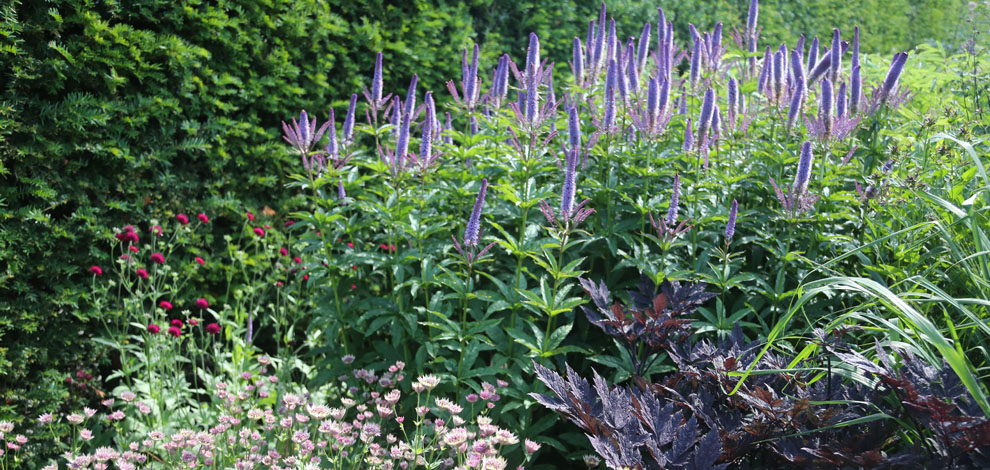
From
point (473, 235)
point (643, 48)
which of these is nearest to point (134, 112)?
point (473, 235)

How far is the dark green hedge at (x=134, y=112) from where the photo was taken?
3654mm

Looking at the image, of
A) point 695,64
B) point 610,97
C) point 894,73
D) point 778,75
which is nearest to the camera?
point 610,97

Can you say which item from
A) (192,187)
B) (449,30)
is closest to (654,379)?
(192,187)

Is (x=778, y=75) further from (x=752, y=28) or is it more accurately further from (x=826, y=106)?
(x=752, y=28)

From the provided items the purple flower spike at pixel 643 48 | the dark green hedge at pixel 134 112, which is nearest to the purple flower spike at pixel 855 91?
the purple flower spike at pixel 643 48

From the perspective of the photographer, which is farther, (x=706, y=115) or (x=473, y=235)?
(x=706, y=115)

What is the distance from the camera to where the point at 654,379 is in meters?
3.30

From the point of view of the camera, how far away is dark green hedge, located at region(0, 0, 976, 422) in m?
3.65

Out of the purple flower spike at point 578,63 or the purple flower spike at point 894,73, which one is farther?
the purple flower spike at point 578,63

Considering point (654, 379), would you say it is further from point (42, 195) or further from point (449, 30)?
point (449, 30)

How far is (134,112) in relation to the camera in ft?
A: 13.6

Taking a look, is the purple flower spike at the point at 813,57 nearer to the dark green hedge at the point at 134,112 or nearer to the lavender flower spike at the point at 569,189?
the lavender flower spike at the point at 569,189

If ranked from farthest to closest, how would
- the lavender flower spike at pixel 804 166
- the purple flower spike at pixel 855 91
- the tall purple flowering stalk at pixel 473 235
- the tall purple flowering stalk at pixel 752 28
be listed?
the tall purple flowering stalk at pixel 752 28
the purple flower spike at pixel 855 91
the lavender flower spike at pixel 804 166
the tall purple flowering stalk at pixel 473 235

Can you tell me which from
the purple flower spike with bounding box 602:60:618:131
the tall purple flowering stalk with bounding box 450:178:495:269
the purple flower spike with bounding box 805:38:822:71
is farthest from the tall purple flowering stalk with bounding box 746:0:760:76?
the tall purple flowering stalk with bounding box 450:178:495:269
